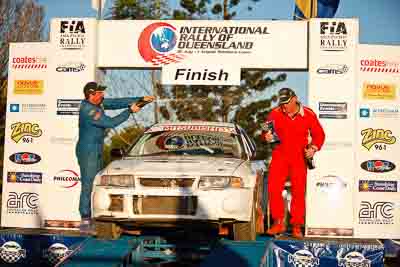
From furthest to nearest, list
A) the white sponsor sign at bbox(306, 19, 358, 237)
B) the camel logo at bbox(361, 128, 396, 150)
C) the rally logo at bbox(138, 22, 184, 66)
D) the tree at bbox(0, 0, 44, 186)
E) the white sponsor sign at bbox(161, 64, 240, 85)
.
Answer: the tree at bbox(0, 0, 44, 186) < the rally logo at bbox(138, 22, 184, 66) < the white sponsor sign at bbox(161, 64, 240, 85) < the camel logo at bbox(361, 128, 396, 150) < the white sponsor sign at bbox(306, 19, 358, 237)

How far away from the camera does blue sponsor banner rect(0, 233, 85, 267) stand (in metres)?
9.05

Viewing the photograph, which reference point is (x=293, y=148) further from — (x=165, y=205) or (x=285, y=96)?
(x=165, y=205)

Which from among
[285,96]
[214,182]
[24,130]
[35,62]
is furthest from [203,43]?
[214,182]

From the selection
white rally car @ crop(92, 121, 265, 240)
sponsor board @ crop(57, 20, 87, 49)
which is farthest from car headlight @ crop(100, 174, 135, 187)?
sponsor board @ crop(57, 20, 87, 49)

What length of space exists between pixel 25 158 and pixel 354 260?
17.8 ft

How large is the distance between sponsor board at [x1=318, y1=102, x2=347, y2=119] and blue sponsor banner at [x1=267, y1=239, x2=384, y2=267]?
7.35ft

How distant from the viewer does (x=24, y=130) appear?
35.7 ft

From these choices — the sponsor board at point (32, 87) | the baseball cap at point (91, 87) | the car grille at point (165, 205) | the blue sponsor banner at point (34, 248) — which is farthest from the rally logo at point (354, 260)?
the sponsor board at point (32, 87)

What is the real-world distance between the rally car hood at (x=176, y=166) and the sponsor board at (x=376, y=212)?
94.5 inches

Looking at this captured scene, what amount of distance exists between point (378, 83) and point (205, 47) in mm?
2669

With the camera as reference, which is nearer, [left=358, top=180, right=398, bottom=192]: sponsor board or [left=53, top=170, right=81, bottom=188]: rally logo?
[left=358, top=180, right=398, bottom=192]: sponsor board

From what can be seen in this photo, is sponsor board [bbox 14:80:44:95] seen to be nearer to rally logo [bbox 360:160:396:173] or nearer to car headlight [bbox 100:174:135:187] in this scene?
car headlight [bbox 100:174:135:187]

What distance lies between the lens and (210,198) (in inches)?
305

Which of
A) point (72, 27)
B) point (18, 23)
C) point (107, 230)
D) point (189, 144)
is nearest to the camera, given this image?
point (107, 230)
